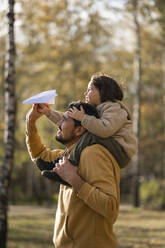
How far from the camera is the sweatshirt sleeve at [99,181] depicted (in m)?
2.13

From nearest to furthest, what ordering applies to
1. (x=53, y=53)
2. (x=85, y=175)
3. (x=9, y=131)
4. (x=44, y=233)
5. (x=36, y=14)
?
(x=85, y=175) < (x=9, y=131) < (x=44, y=233) < (x=36, y=14) < (x=53, y=53)

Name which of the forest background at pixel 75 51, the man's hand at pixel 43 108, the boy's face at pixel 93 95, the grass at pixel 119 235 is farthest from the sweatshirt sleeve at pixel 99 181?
the forest background at pixel 75 51

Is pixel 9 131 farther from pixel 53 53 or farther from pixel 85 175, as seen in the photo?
pixel 53 53

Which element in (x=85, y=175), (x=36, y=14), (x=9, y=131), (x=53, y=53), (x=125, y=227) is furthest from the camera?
(x=53, y=53)

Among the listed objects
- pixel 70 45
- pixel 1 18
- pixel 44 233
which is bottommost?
pixel 44 233

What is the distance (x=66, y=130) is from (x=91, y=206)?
51cm

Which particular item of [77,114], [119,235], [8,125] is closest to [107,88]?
[77,114]

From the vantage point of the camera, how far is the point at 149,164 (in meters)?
38.0

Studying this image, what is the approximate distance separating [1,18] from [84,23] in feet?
36.6

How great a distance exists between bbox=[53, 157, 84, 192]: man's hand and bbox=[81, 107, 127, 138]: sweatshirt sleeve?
0.79 ft

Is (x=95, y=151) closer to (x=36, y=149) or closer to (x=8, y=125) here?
(x=36, y=149)

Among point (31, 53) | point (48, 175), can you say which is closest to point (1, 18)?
point (48, 175)

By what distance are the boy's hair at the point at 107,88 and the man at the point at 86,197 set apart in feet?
0.45

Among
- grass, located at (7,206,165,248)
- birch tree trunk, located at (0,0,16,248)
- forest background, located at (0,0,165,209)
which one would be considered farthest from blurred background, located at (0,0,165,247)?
birch tree trunk, located at (0,0,16,248)
